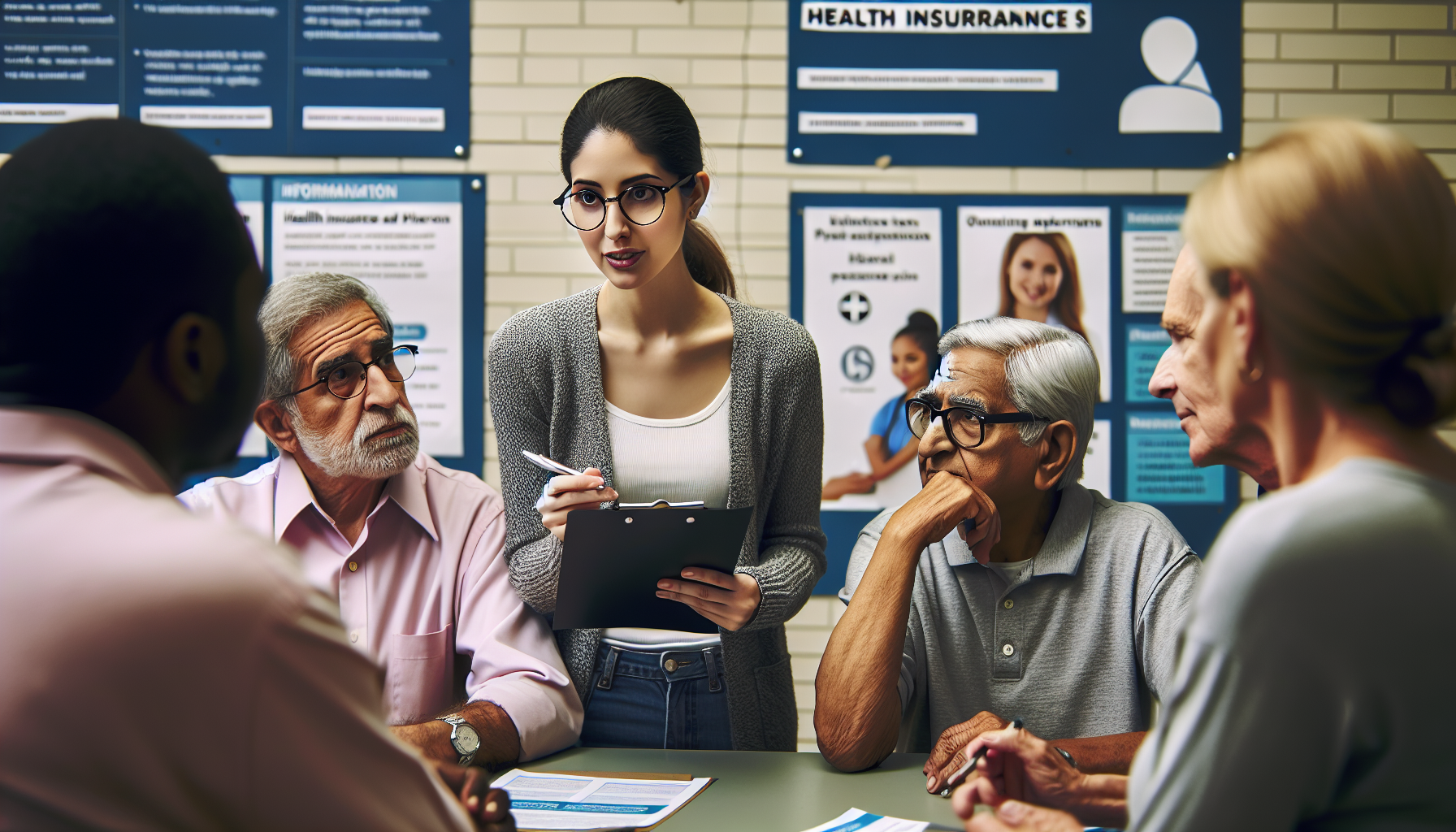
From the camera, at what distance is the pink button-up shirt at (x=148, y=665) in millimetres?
633

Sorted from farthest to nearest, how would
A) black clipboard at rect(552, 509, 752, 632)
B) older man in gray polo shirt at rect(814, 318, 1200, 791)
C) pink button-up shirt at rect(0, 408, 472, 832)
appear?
older man in gray polo shirt at rect(814, 318, 1200, 791) → black clipboard at rect(552, 509, 752, 632) → pink button-up shirt at rect(0, 408, 472, 832)

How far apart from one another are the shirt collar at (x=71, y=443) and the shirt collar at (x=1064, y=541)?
1586mm

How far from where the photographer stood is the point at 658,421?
6.49 ft

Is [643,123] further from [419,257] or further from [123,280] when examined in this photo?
[419,257]

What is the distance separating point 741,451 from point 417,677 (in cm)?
79

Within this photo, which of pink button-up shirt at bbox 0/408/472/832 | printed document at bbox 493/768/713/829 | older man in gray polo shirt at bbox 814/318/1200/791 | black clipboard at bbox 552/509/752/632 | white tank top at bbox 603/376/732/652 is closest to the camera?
pink button-up shirt at bbox 0/408/472/832

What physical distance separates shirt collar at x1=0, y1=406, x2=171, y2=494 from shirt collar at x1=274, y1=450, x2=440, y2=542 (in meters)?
1.28

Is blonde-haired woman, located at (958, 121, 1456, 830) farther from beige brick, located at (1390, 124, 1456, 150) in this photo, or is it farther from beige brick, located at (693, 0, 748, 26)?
beige brick, located at (1390, 124, 1456, 150)

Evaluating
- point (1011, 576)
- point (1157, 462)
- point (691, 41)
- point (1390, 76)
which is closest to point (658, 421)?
point (1011, 576)

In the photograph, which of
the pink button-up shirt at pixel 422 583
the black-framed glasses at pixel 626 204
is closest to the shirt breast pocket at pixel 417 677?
the pink button-up shirt at pixel 422 583

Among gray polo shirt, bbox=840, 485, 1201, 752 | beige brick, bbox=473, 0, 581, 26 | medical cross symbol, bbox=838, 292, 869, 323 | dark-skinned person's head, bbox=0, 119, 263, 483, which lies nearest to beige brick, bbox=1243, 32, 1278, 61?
medical cross symbol, bbox=838, 292, 869, 323

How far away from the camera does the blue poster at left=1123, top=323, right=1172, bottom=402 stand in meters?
3.45

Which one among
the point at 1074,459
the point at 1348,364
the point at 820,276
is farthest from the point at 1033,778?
the point at 820,276

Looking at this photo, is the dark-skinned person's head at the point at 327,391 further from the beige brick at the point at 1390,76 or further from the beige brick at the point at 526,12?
the beige brick at the point at 1390,76
